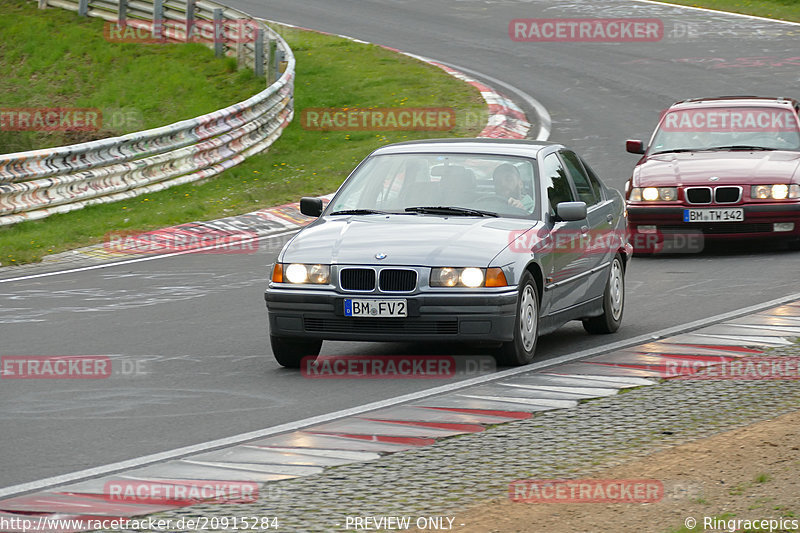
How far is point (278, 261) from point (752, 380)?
3243 mm

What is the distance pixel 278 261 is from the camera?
32.8 feet

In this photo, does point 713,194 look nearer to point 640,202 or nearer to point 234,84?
point 640,202

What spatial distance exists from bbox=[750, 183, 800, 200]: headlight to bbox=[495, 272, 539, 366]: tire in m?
6.08

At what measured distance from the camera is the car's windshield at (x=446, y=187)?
10578 mm

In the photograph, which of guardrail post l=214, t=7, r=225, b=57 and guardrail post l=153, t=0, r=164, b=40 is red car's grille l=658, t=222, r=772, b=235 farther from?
guardrail post l=153, t=0, r=164, b=40

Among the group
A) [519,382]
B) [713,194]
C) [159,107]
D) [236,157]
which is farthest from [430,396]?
[159,107]

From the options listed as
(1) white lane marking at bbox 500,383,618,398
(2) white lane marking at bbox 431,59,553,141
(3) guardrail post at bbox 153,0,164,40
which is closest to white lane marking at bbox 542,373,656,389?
(1) white lane marking at bbox 500,383,618,398

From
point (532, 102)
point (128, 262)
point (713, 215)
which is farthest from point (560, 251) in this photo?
point (532, 102)

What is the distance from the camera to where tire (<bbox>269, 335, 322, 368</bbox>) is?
1000 cm

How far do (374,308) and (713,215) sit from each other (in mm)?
7000

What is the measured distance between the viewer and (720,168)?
15875mm

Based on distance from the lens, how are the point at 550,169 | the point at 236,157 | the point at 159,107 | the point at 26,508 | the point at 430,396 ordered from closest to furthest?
1. the point at 26,508
2. the point at 430,396
3. the point at 550,169
4. the point at 236,157
5. the point at 159,107

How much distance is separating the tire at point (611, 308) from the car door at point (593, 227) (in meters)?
0.09

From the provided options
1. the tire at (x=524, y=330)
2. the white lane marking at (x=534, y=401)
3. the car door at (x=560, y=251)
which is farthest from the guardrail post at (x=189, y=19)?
the white lane marking at (x=534, y=401)
